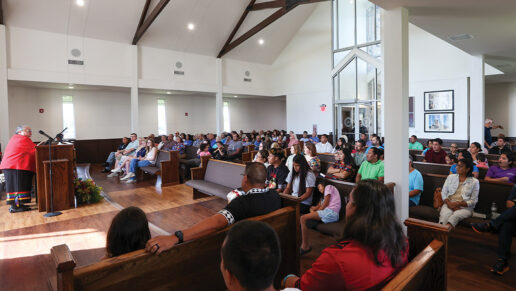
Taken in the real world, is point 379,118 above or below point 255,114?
below

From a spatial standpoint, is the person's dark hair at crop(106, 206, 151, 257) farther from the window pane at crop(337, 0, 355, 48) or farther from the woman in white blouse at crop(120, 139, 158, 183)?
the window pane at crop(337, 0, 355, 48)

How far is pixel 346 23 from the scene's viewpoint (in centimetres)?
1169

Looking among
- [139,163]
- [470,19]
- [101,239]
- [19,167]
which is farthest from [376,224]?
[139,163]

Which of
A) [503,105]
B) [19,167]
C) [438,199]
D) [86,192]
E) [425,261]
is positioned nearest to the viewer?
[425,261]

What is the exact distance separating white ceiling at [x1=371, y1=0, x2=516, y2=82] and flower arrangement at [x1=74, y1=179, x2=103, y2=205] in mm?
5530

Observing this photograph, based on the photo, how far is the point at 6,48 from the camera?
8.54 metres

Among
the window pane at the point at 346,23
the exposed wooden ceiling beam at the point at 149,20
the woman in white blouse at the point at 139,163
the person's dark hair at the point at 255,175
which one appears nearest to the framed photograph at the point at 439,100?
the window pane at the point at 346,23

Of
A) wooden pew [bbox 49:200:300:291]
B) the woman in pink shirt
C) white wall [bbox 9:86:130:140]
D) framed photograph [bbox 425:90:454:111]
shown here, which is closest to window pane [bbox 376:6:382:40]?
framed photograph [bbox 425:90:454:111]

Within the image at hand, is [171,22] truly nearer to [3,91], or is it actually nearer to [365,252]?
[3,91]

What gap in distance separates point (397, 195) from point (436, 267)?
163 cm

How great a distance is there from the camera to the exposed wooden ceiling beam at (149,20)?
908 centimetres

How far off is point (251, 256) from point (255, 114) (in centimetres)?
1611

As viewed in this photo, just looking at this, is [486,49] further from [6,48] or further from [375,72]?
[6,48]

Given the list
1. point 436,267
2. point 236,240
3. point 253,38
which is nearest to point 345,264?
point 236,240
